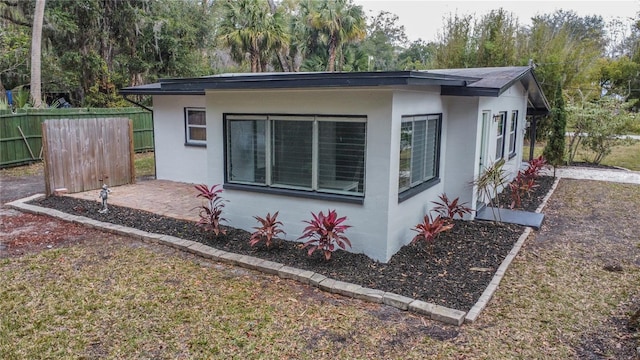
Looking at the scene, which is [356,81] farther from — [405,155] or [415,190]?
[415,190]

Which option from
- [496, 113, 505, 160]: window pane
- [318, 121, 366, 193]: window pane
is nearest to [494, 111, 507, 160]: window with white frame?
[496, 113, 505, 160]: window pane

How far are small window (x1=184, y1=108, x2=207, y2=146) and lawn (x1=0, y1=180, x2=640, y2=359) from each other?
4.67 m

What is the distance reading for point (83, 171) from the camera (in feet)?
30.1

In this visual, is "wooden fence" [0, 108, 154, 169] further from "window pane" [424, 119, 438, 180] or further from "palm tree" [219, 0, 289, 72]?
"window pane" [424, 119, 438, 180]

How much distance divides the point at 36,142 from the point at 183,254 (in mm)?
9926

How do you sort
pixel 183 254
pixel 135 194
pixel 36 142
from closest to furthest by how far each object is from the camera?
1. pixel 183 254
2. pixel 135 194
3. pixel 36 142

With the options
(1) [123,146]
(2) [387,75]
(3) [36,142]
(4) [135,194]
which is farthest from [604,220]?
(3) [36,142]

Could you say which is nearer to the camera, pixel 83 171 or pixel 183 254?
pixel 183 254

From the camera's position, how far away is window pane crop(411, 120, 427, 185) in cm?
620

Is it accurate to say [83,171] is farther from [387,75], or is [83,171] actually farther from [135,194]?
[387,75]

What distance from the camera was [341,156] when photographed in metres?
5.79

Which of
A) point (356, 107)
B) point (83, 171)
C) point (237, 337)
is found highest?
point (356, 107)

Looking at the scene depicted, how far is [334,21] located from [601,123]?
13431 millimetres

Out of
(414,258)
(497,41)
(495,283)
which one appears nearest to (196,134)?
(414,258)
